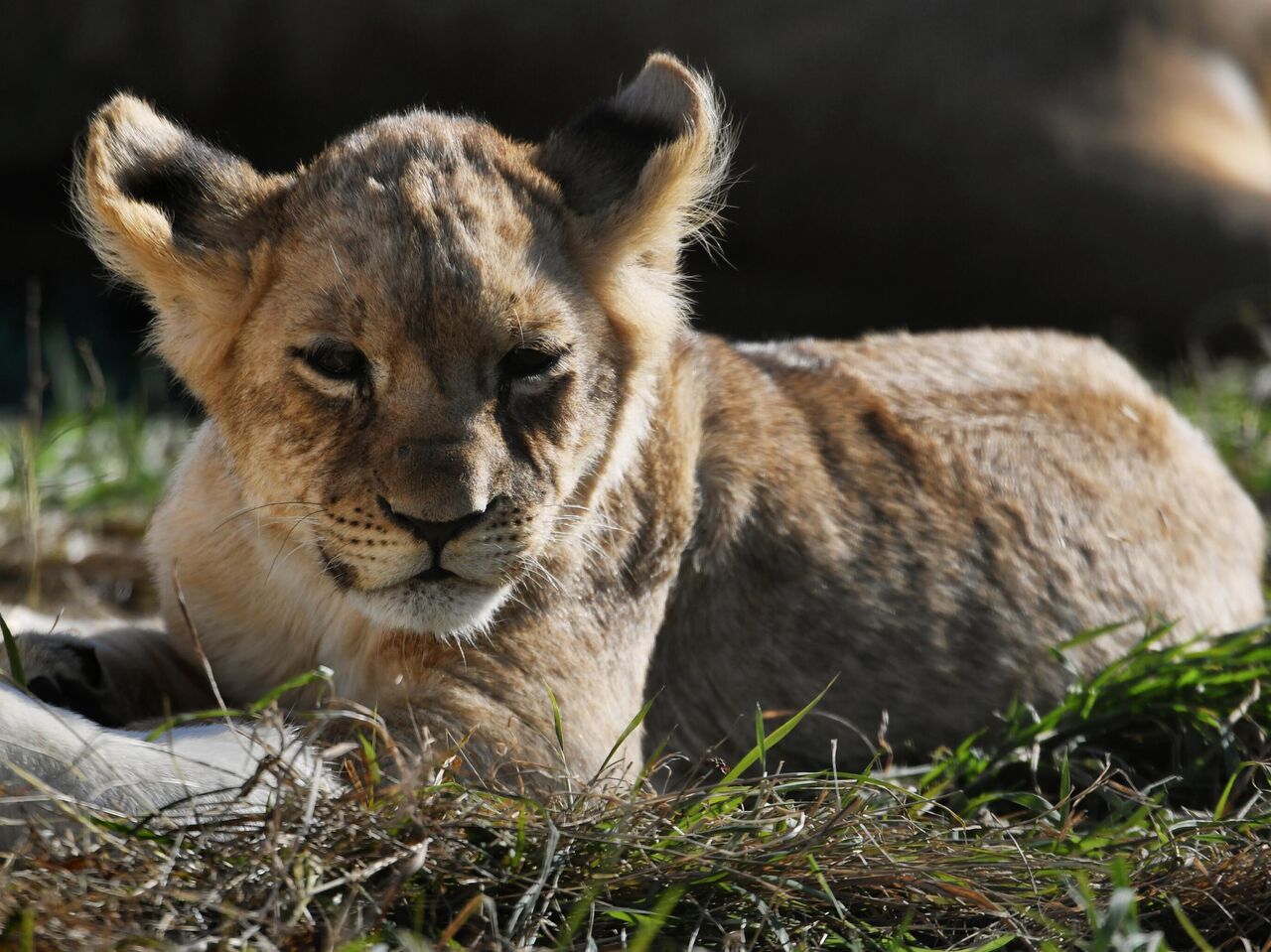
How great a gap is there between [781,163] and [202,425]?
5952 mm

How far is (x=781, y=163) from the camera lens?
9.57 m

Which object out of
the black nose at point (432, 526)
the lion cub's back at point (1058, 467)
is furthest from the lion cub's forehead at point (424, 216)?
the lion cub's back at point (1058, 467)

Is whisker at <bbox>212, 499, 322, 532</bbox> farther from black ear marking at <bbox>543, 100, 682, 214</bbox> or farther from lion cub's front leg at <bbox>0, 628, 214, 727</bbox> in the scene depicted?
black ear marking at <bbox>543, 100, 682, 214</bbox>

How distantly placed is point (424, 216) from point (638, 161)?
2.70 feet

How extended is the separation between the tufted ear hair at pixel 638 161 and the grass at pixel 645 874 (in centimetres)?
151

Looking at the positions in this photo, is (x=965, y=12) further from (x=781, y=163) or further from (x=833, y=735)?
(x=833, y=735)

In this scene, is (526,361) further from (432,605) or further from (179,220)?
(179,220)

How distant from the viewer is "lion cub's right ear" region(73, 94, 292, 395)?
3756mm

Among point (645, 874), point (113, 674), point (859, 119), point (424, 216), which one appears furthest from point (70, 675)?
point (859, 119)

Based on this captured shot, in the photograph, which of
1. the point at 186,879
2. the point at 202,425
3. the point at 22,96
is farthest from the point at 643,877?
the point at 22,96

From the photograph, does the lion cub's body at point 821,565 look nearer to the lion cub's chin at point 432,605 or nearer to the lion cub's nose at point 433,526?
the lion cub's chin at point 432,605

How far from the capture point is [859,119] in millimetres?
9398

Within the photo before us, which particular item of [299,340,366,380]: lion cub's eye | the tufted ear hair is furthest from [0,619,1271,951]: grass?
the tufted ear hair

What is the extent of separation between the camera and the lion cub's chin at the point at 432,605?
3.53 metres
